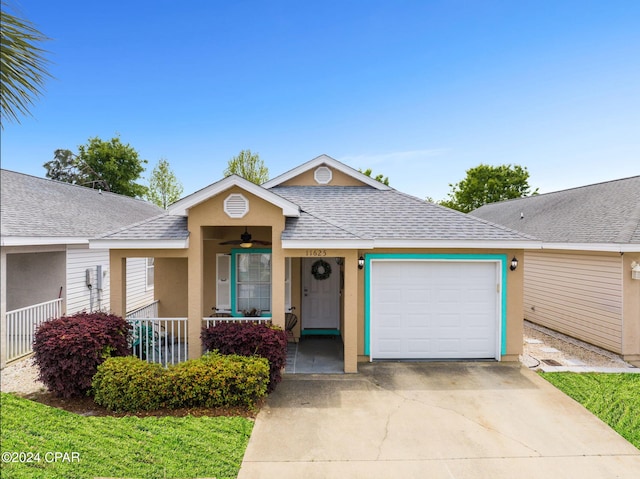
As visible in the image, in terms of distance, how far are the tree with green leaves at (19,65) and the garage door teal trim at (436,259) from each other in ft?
20.9

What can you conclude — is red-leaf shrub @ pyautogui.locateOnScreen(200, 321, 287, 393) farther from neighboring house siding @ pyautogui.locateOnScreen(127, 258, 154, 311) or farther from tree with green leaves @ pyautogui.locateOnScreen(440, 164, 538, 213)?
tree with green leaves @ pyautogui.locateOnScreen(440, 164, 538, 213)

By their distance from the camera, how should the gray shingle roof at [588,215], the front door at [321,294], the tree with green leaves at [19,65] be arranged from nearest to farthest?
1. the tree with green leaves at [19,65]
2. the gray shingle roof at [588,215]
3. the front door at [321,294]

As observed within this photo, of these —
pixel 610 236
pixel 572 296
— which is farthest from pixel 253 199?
pixel 572 296

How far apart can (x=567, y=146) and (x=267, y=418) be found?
20727 millimetres

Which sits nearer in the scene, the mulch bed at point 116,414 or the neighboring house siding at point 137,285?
the mulch bed at point 116,414

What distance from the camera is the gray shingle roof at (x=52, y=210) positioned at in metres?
8.66

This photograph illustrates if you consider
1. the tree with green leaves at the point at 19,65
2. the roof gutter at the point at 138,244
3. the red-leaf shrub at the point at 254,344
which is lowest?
the red-leaf shrub at the point at 254,344

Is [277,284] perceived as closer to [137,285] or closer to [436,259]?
[436,259]

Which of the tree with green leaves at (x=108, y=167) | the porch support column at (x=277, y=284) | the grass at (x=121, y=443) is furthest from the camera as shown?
the tree with green leaves at (x=108, y=167)

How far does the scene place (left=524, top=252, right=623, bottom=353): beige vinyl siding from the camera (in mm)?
8555

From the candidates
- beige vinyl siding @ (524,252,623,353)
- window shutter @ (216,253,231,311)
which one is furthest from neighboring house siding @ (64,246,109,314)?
beige vinyl siding @ (524,252,623,353)

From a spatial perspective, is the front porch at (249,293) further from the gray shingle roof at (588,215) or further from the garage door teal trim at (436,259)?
the gray shingle roof at (588,215)

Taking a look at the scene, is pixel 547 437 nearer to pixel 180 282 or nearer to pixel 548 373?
pixel 548 373

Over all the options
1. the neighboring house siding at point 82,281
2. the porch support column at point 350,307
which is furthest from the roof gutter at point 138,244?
the neighboring house siding at point 82,281
